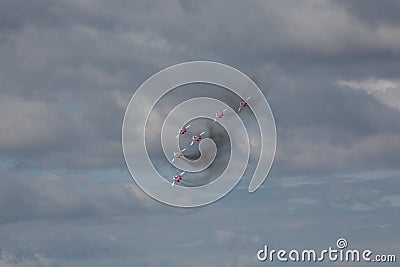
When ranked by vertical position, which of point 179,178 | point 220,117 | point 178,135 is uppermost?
point 220,117

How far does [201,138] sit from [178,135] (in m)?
6.16

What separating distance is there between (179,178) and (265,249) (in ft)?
83.3

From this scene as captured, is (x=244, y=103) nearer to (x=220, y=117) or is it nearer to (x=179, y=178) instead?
(x=220, y=117)

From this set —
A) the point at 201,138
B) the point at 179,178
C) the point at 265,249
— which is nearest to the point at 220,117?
the point at 201,138

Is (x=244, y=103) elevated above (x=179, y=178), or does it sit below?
above

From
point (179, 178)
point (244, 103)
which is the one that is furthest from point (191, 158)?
point (244, 103)

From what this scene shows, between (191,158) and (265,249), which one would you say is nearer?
(265,249)

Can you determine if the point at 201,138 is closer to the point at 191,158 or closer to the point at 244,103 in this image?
the point at 191,158

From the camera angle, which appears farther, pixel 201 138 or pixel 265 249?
pixel 201 138

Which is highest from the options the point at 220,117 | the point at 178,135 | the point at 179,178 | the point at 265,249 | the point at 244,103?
the point at 244,103

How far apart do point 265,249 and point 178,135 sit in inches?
1245

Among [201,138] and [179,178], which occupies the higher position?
[201,138]

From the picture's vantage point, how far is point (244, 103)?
96.8 meters

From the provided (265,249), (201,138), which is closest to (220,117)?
(201,138)
